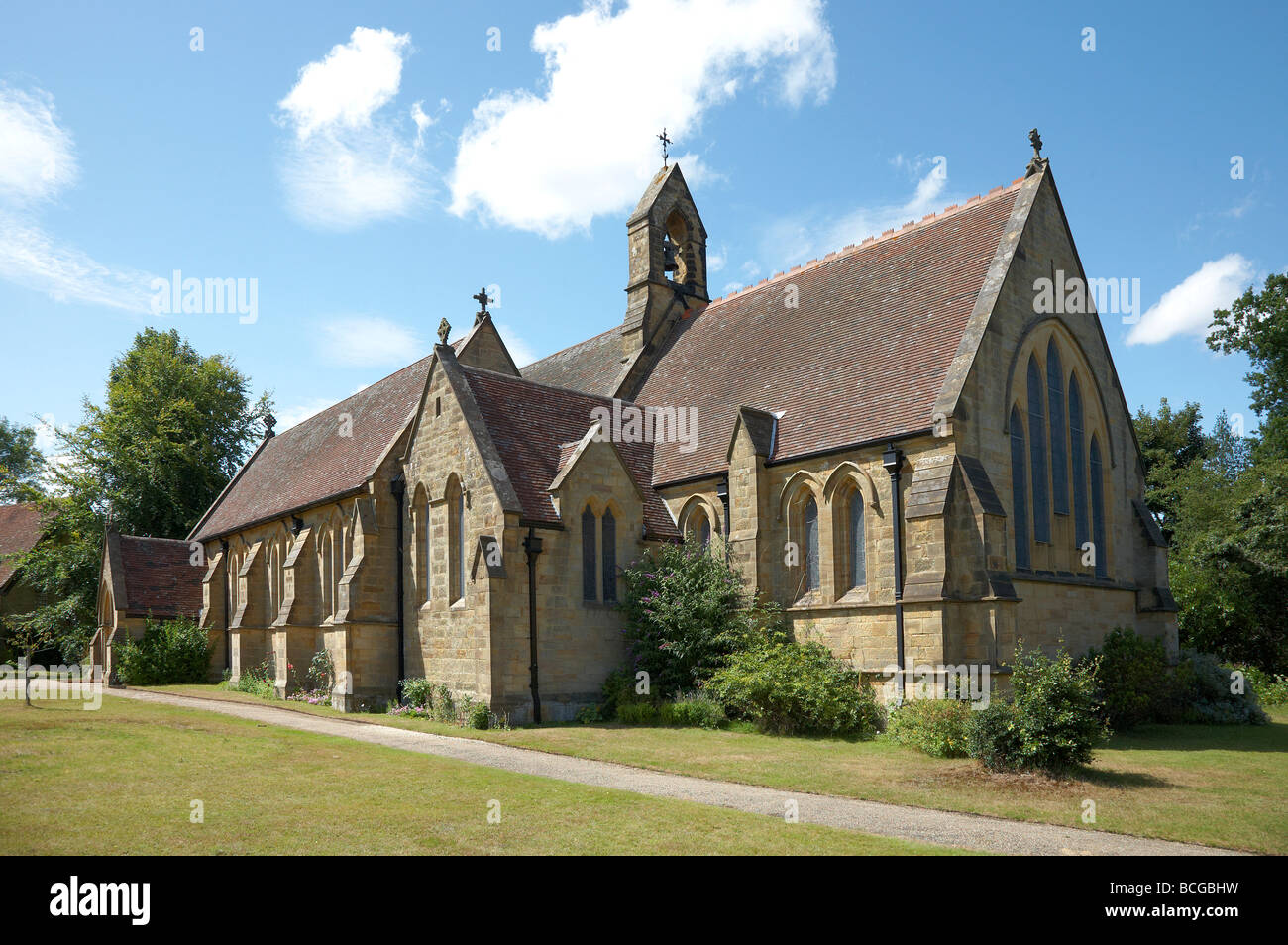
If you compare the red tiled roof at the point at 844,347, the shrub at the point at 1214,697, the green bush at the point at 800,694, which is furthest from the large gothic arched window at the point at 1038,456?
the green bush at the point at 800,694

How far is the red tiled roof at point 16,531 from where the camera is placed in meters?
50.2

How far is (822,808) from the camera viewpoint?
11.6 meters

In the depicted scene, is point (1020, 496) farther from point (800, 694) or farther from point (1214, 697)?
point (1214, 697)

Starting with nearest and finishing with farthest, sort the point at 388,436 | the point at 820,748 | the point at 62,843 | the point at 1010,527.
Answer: the point at 62,843
the point at 820,748
the point at 1010,527
the point at 388,436

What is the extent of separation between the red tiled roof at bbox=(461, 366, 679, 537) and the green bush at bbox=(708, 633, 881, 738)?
5.01 meters

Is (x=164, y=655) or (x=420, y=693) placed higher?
(x=420, y=693)

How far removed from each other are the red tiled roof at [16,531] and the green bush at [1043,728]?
4962 cm

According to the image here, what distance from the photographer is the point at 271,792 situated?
466 inches

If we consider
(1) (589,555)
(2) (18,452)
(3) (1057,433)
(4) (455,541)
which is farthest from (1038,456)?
(2) (18,452)

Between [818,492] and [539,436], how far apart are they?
688cm

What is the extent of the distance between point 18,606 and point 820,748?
4792cm

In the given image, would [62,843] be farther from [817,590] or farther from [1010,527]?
[1010,527]
